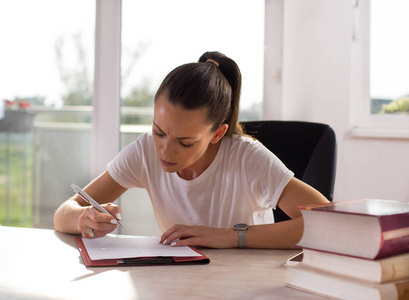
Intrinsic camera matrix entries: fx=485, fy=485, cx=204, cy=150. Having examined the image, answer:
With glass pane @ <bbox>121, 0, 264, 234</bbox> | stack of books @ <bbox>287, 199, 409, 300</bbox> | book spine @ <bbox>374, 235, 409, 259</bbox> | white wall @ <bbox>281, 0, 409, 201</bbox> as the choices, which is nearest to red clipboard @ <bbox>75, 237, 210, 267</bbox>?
stack of books @ <bbox>287, 199, 409, 300</bbox>

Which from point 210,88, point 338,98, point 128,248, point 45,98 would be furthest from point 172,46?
point 128,248

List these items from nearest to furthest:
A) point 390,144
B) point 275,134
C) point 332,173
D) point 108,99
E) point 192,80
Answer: point 192,80, point 332,173, point 275,134, point 390,144, point 108,99

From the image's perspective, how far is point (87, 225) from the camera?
1184mm

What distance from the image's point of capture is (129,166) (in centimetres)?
153

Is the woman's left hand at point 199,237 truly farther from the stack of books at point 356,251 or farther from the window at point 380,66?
the window at point 380,66

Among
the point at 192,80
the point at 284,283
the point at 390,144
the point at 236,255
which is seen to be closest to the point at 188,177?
the point at 192,80

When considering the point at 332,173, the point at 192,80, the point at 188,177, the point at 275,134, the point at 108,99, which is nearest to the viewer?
A: the point at 192,80

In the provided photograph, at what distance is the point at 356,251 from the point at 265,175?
677mm

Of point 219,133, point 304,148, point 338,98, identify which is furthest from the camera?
point 338,98

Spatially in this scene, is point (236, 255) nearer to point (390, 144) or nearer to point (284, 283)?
point (284, 283)

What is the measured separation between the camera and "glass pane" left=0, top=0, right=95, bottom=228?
2.71 metres

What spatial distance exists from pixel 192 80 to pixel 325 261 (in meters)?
0.69

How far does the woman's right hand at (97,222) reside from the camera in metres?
1.16

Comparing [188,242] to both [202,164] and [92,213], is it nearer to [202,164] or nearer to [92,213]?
[92,213]
